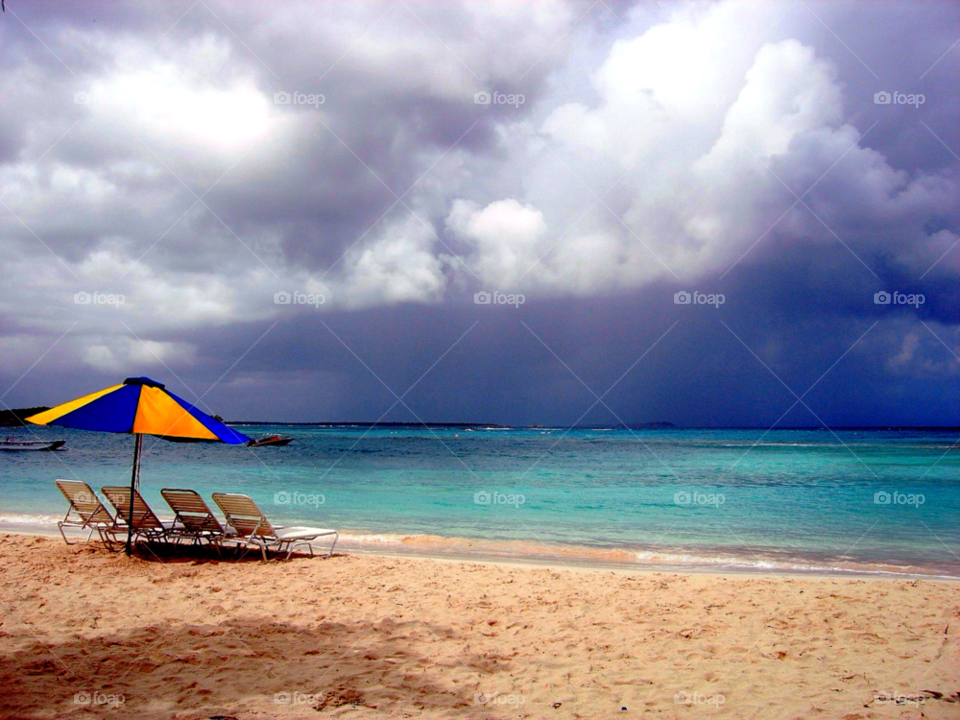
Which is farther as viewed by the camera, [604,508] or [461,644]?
[604,508]

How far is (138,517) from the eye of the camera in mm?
8477

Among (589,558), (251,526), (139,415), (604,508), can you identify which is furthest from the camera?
(604,508)

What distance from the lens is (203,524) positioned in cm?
820

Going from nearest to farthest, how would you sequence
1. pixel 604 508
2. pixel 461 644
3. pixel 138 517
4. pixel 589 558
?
pixel 461 644 → pixel 138 517 → pixel 589 558 → pixel 604 508

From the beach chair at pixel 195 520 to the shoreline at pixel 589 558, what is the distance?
222 centimetres

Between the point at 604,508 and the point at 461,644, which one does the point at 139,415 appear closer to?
the point at 461,644

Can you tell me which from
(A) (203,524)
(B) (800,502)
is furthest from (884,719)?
(B) (800,502)

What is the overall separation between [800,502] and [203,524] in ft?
54.8

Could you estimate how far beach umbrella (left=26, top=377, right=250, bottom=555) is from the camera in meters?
7.04

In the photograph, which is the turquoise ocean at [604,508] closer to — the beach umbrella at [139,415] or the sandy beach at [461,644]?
the sandy beach at [461,644]

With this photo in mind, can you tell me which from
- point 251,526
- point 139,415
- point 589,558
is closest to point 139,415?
point 139,415

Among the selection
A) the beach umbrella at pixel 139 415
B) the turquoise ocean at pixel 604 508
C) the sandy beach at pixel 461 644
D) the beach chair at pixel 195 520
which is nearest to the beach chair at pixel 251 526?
the beach chair at pixel 195 520

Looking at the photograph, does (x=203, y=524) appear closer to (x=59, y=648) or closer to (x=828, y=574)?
(x=59, y=648)

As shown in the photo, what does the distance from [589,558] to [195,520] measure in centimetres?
602
